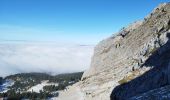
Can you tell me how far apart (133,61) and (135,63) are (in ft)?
19.1

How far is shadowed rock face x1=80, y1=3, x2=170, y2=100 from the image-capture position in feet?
237

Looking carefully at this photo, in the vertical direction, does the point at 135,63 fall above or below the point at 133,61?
below

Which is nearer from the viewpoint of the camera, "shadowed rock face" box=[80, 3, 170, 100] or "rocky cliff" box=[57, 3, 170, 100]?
"rocky cliff" box=[57, 3, 170, 100]

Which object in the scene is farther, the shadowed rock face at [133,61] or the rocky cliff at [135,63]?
the shadowed rock face at [133,61]

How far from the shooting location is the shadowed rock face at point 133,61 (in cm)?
7231

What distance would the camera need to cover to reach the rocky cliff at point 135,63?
69562 millimetres

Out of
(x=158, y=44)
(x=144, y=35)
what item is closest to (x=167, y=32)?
(x=158, y=44)

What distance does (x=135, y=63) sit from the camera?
304 feet

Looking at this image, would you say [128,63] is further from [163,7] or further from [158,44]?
[163,7]

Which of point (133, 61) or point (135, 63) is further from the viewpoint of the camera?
point (133, 61)

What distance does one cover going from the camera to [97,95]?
90.2 metres

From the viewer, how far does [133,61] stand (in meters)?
98.5

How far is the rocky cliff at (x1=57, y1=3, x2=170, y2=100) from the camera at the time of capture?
6956cm

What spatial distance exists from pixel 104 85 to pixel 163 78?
30.8 metres
